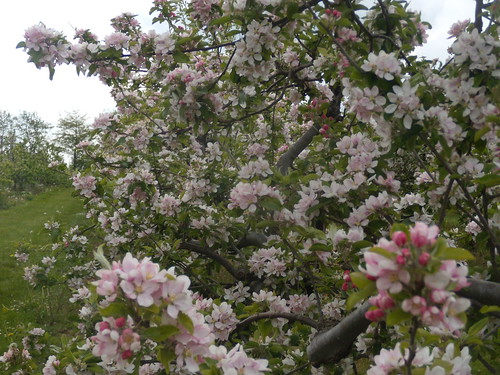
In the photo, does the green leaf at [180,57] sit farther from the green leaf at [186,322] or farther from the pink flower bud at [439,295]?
the pink flower bud at [439,295]

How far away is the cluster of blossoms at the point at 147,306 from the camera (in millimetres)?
1051

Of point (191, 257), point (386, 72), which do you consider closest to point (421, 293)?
point (386, 72)

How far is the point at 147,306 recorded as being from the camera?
1033 mm

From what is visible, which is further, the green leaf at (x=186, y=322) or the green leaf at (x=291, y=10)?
the green leaf at (x=291, y=10)

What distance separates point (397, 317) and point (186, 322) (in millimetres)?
514

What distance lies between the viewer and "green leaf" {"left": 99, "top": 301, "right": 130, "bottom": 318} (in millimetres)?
1079

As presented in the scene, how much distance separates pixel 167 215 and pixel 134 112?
1.80 m

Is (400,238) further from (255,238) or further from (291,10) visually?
(255,238)

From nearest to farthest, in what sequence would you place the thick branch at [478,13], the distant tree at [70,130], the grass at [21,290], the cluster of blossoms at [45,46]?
the thick branch at [478,13] < the cluster of blossoms at [45,46] < the grass at [21,290] < the distant tree at [70,130]

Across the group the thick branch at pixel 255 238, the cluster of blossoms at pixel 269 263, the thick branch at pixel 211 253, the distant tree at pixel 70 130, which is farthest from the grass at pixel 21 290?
the distant tree at pixel 70 130

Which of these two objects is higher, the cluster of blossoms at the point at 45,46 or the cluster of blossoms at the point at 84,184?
the cluster of blossoms at the point at 45,46

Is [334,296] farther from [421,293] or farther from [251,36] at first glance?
[421,293]

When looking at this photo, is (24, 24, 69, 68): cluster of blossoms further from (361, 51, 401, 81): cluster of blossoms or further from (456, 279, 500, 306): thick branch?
(456, 279, 500, 306): thick branch

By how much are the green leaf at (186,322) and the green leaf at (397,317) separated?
1.60ft
